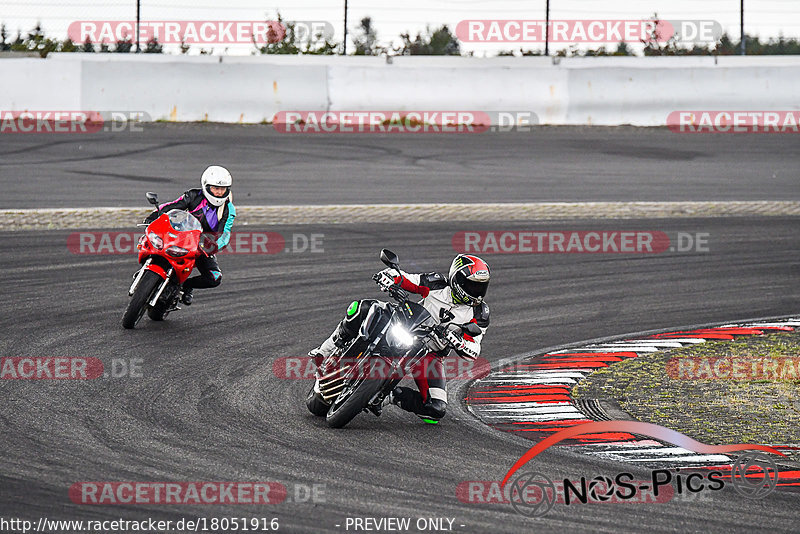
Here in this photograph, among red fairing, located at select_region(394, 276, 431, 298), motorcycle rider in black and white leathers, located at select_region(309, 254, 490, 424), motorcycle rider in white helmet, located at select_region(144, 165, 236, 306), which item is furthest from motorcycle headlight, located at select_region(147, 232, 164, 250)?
red fairing, located at select_region(394, 276, 431, 298)

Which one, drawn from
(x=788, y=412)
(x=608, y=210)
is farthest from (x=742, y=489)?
(x=608, y=210)

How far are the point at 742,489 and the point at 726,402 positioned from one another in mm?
2278

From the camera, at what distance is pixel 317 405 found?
7789 mm

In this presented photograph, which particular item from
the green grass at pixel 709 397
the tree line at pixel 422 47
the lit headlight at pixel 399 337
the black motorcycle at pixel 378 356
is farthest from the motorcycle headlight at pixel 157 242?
the tree line at pixel 422 47

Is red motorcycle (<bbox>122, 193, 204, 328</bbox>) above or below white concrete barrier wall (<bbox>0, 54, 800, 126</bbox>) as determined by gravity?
below

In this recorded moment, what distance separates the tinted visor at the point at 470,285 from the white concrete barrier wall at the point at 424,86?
559 inches

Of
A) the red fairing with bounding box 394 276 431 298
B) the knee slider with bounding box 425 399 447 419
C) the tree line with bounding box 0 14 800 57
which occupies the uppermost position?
the tree line with bounding box 0 14 800 57

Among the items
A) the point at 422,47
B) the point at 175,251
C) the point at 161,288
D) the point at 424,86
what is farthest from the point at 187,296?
the point at 422,47

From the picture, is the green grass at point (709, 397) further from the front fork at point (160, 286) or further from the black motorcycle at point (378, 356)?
the front fork at point (160, 286)

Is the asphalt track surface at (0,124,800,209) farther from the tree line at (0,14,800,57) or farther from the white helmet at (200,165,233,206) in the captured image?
the white helmet at (200,165,233,206)

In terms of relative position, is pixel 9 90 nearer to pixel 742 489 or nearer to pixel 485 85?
pixel 485 85

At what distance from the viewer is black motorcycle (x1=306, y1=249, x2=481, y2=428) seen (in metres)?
7.38

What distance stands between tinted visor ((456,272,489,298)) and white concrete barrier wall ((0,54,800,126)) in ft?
46.6

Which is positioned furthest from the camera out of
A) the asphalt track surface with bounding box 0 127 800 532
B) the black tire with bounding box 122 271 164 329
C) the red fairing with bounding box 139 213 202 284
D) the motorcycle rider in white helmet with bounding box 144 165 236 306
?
the motorcycle rider in white helmet with bounding box 144 165 236 306
